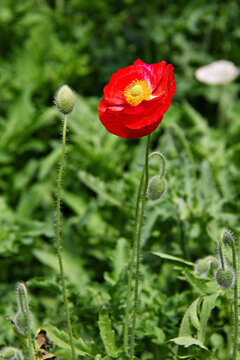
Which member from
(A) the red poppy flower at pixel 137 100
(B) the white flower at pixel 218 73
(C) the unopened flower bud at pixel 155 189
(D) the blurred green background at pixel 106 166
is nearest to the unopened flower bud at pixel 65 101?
(A) the red poppy flower at pixel 137 100

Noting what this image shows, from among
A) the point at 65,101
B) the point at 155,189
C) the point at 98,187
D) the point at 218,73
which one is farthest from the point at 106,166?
the point at 65,101

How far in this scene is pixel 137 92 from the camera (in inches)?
58.3

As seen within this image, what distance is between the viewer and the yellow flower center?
148 cm

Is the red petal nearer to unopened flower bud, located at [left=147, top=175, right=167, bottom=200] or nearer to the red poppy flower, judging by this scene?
the red poppy flower

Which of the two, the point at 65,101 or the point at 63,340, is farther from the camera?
the point at 63,340

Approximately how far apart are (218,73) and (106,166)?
1010 mm

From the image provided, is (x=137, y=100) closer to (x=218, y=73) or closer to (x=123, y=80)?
(x=123, y=80)

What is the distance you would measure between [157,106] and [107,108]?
192 mm

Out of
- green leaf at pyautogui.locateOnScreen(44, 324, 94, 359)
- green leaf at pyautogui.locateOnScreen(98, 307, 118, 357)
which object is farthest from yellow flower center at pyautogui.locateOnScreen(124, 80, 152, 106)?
green leaf at pyautogui.locateOnScreen(44, 324, 94, 359)

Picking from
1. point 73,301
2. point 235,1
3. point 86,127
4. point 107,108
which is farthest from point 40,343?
point 235,1

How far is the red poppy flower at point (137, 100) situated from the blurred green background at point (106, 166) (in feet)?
2.01

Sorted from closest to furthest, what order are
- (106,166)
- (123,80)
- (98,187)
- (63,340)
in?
(123,80), (63,340), (98,187), (106,166)

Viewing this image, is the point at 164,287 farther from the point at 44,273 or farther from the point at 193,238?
the point at 44,273

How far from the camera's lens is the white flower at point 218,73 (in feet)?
10.4
